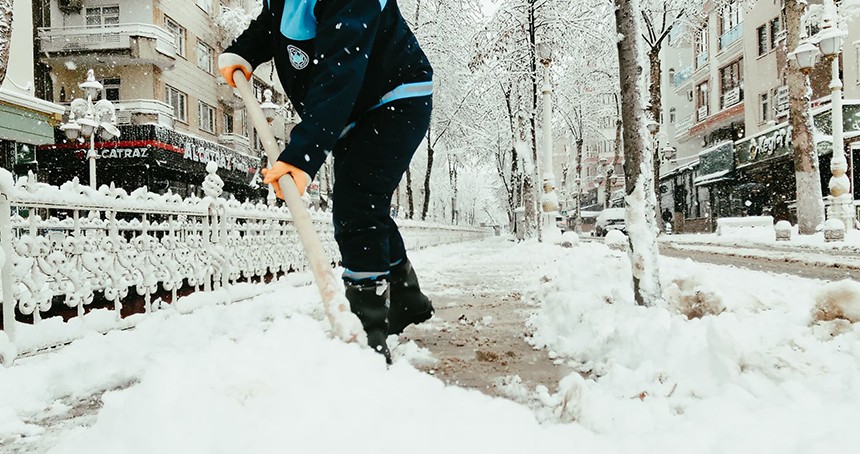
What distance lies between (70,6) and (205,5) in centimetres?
603

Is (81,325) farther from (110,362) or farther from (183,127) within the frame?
(183,127)

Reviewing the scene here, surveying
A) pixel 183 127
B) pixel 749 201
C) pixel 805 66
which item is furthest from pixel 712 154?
pixel 183 127

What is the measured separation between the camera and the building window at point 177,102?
24.6 metres

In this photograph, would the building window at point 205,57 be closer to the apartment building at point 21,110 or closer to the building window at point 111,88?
the building window at point 111,88

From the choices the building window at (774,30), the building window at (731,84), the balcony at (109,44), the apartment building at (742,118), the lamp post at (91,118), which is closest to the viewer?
the lamp post at (91,118)

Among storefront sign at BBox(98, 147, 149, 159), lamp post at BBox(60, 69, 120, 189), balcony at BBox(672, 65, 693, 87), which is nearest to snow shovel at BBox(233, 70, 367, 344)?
lamp post at BBox(60, 69, 120, 189)


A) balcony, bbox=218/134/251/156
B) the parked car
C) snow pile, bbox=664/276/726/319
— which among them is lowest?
snow pile, bbox=664/276/726/319

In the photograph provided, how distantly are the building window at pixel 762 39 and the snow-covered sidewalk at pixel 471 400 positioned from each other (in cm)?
2632

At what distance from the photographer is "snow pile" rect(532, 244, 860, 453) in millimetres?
1555

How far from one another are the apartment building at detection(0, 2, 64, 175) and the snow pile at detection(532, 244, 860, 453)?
17186mm

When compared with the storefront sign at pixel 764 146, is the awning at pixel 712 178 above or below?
below

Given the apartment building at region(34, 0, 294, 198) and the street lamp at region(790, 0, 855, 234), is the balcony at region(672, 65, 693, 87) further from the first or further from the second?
the apartment building at region(34, 0, 294, 198)

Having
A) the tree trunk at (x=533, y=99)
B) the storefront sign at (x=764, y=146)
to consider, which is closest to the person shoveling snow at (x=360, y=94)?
the tree trunk at (x=533, y=99)

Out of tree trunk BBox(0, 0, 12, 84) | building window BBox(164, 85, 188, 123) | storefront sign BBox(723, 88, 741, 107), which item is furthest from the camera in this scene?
storefront sign BBox(723, 88, 741, 107)
